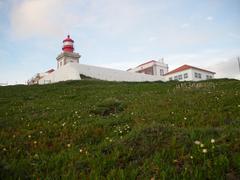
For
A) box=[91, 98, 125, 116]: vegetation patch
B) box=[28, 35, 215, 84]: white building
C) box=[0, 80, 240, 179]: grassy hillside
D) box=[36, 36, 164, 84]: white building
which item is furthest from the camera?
box=[28, 35, 215, 84]: white building

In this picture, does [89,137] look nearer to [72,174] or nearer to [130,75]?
[72,174]

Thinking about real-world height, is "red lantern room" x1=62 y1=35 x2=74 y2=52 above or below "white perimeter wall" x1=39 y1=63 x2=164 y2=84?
above

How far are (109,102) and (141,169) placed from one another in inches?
270

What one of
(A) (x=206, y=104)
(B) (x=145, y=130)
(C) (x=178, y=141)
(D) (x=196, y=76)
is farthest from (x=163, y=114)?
(D) (x=196, y=76)

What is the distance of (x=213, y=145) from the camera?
428cm

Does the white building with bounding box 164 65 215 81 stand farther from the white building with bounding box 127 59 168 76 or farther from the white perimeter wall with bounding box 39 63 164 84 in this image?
the white perimeter wall with bounding box 39 63 164 84

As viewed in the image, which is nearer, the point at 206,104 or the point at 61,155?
the point at 61,155

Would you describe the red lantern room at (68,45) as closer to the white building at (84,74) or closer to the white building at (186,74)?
the white building at (84,74)

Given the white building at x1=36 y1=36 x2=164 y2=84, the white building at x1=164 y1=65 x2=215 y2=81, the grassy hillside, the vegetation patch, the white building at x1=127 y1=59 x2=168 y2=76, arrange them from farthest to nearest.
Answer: the white building at x1=127 y1=59 x2=168 y2=76 → the white building at x1=164 y1=65 x2=215 y2=81 → the white building at x1=36 y1=36 x2=164 y2=84 → the vegetation patch → the grassy hillside

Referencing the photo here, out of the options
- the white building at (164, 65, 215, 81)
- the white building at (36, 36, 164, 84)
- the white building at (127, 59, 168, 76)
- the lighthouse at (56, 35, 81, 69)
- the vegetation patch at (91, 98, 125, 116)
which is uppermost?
the lighthouse at (56, 35, 81, 69)

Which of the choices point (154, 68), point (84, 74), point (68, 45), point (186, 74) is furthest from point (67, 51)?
point (186, 74)

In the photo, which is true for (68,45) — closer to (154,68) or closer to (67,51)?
(67,51)

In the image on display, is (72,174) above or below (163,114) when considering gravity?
below

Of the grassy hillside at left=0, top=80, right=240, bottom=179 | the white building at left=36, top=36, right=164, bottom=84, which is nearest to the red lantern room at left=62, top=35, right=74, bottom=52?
the white building at left=36, top=36, right=164, bottom=84
